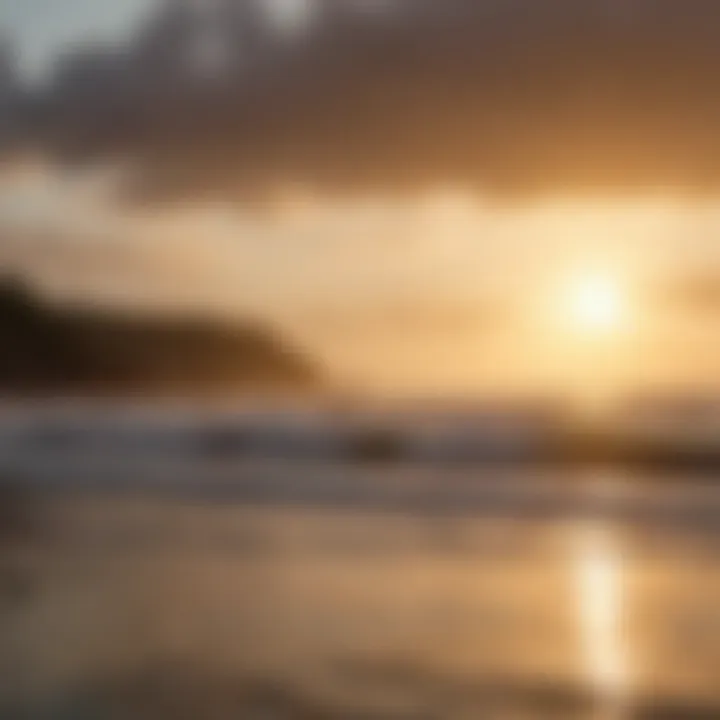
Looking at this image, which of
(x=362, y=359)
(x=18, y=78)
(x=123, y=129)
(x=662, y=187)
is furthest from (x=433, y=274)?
(x=18, y=78)

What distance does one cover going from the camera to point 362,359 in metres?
1.03

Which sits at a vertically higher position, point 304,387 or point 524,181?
point 524,181

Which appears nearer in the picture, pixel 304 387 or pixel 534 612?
pixel 534 612

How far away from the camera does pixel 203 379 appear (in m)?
1.10

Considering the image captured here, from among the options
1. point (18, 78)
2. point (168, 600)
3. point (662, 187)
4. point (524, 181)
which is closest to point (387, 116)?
point (524, 181)

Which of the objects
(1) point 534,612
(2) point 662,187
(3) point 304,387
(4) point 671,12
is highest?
(4) point 671,12

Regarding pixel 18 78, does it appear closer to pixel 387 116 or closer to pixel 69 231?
pixel 69 231

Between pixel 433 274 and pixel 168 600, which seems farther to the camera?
pixel 433 274

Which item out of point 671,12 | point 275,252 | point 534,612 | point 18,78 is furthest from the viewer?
point 18,78

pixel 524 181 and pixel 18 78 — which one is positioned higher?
pixel 18 78

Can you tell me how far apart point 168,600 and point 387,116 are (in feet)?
1.55

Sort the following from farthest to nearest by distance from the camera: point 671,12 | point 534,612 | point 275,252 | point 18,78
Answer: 1. point 18,78
2. point 275,252
3. point 671,12
4. point 534,612

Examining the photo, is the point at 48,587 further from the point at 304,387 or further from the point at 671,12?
the point at 671,12

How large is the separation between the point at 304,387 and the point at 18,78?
410 mm
